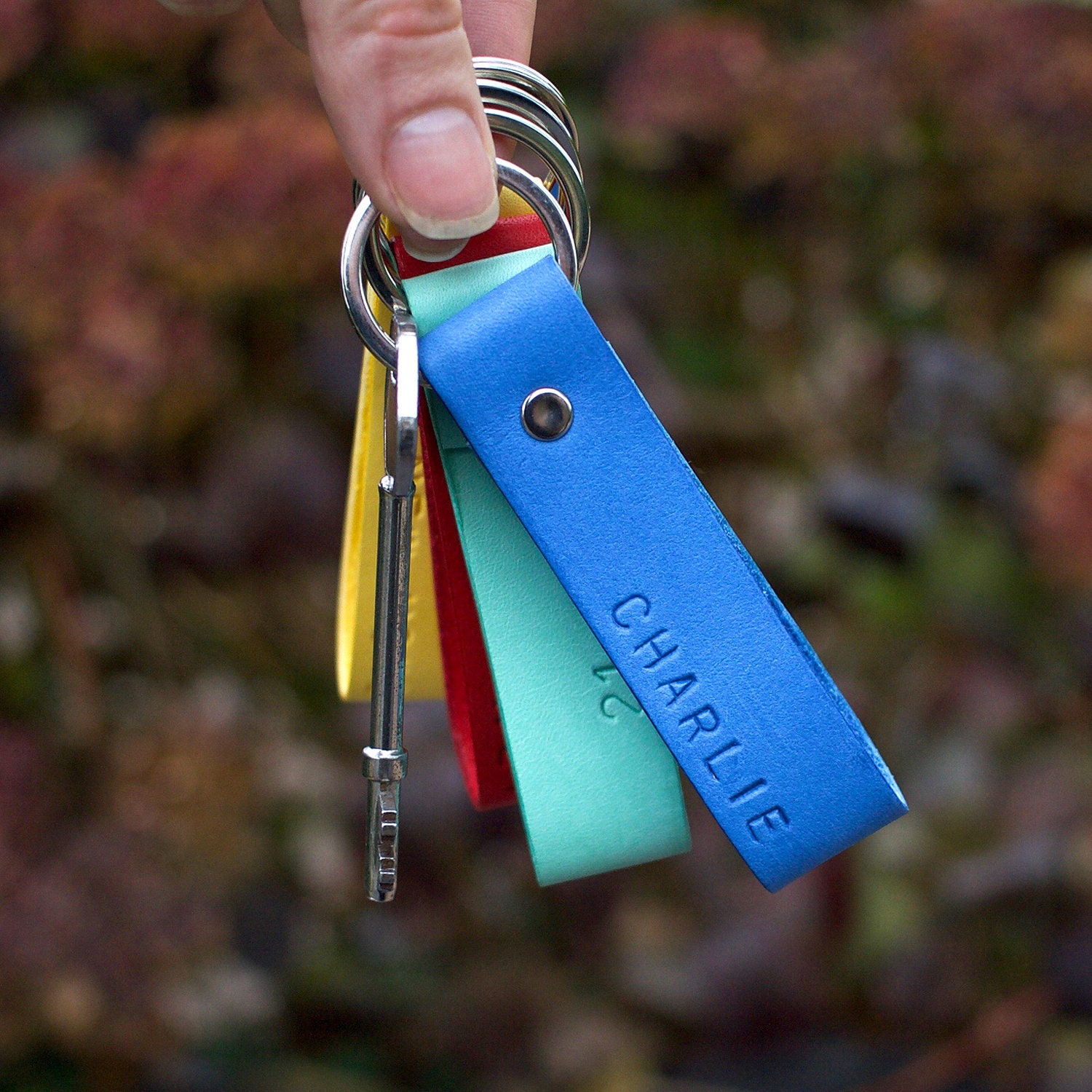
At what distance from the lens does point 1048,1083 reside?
2.19 ft

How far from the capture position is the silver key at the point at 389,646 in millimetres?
301

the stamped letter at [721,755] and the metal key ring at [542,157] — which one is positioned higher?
the metal key ring at [542,157]

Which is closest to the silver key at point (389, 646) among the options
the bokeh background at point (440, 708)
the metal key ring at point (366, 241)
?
the metal key ring at point (366, 241)

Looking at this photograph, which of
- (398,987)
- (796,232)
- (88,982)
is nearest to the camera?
(88,982)

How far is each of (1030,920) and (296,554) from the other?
21.0 inches

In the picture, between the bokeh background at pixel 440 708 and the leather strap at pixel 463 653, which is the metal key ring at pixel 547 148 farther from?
the bokeh background at pixel 440 708

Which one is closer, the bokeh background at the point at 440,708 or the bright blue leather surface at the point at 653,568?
the bright blue leather surface at the point at 653,568

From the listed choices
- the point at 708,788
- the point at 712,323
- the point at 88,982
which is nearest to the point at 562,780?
the point at 708,788

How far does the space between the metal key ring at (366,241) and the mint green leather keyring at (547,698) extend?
0.5 inches

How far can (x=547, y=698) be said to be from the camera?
326 mm

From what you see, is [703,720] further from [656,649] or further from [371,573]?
[371,573]

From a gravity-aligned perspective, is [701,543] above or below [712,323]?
above

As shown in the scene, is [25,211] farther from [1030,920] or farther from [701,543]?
[1030,920]

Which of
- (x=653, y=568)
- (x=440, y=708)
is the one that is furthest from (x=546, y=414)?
(x=440, y=708)
